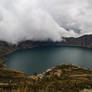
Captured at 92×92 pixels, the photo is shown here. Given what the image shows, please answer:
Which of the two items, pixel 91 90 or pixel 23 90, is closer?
pixel 23 90

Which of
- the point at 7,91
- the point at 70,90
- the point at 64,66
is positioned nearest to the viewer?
the point at 7,91

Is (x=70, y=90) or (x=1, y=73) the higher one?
(x=1, y=73)

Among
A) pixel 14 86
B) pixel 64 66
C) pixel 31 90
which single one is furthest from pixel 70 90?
pixel 64 66

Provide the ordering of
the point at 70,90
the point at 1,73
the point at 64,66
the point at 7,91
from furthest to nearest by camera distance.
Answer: the point at 64,66
the point at 1,73
the point at 70,90
the point at 7,91

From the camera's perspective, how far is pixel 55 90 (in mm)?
77188

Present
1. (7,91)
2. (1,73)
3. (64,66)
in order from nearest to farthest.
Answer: (7,91) → (1,73) → (64,66)

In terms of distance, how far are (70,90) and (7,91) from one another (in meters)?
41.1

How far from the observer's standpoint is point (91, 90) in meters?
81.6

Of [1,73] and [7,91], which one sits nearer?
[7,91]

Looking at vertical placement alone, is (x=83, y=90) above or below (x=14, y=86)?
below

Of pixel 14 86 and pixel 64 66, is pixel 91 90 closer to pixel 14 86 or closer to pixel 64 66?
pixel 14 86

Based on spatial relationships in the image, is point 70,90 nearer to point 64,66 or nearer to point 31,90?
point 31,90

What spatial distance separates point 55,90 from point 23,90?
2043 centimetres

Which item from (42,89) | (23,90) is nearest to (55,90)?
(42,89)
